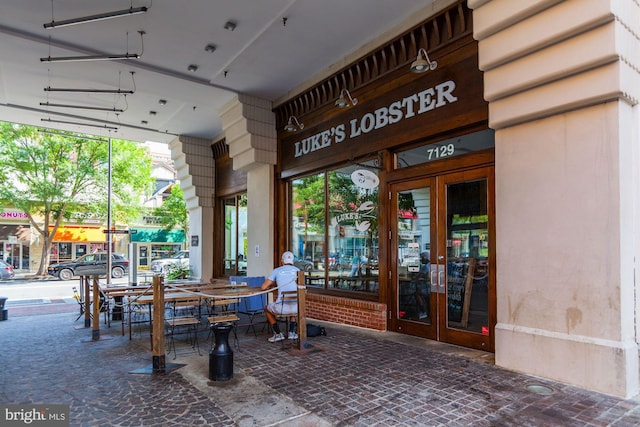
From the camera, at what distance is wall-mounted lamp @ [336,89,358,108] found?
7.75 m

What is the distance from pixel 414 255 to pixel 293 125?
4.25 meters

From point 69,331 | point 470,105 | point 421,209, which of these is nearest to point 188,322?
point 69,331

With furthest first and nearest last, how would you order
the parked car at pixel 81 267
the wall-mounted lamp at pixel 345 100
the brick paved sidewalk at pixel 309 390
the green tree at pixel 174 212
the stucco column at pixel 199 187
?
the green tree at pixel 174 212
the parked car at pixel 81 267
the stucco column at pixel 199 187
the wall-mounted lamp at pixel 345 100
the brick paved sidewalk at pixel 309 390

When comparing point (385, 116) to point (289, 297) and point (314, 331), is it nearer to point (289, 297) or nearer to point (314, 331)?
point (289, 297)

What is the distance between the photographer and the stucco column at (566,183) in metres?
4.29

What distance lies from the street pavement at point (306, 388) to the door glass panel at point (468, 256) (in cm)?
52

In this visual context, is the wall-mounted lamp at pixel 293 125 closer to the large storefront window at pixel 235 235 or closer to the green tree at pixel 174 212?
the large storefront window at pixel 235 235

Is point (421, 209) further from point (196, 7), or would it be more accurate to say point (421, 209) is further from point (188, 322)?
point (196, 7)

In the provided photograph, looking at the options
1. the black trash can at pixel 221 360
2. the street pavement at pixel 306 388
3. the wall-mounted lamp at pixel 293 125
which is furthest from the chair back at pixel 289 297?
the wall-mounted lamp at pixel 293 125

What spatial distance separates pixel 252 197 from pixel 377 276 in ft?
15.8

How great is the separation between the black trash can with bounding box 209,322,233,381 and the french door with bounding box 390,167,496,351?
338cm

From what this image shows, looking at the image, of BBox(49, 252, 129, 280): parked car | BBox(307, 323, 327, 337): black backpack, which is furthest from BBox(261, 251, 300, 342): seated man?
BBox(49, 252, 129, 280): parked car

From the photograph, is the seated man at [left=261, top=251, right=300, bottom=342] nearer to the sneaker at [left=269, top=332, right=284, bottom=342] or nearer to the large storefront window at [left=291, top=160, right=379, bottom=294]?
the sneaker at [left=269, top=332, right=284, bottom=342]

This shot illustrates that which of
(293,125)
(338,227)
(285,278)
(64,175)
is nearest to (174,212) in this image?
(64,175)
